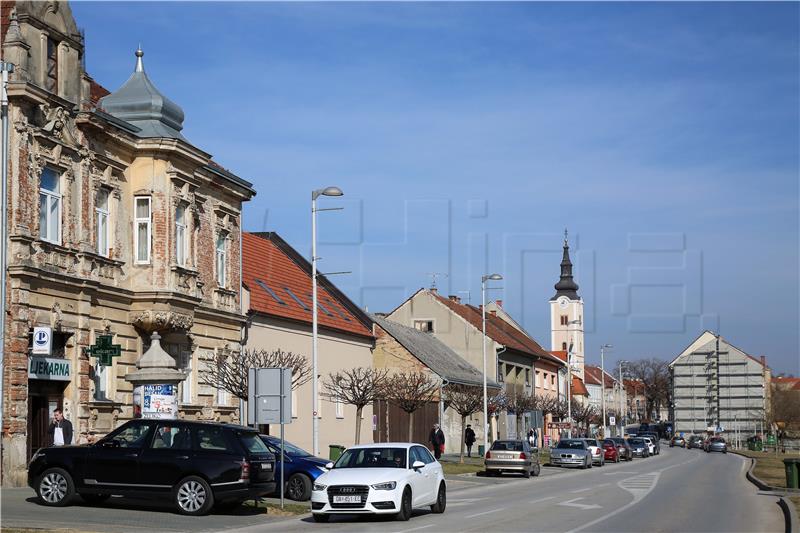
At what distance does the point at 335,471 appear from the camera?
21266mm

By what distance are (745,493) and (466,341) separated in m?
44.3

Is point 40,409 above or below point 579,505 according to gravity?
above

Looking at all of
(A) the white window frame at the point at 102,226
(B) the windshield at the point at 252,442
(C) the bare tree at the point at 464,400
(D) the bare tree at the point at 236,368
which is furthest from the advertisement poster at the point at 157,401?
(C) the bare tree at the point at 464,400

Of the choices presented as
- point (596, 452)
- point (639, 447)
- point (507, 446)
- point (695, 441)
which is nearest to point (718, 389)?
point (639, 447)

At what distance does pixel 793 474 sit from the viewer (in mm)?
31547

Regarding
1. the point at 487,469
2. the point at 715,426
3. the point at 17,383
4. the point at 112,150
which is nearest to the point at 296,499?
the point at 17,383

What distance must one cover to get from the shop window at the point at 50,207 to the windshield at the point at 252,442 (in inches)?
350

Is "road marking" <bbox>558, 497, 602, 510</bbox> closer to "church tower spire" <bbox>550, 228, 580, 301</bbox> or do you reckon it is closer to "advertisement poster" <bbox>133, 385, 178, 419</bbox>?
"advertisement poster" <bbox>133, 385, 178, 419</bbox>

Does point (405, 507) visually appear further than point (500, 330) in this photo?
No

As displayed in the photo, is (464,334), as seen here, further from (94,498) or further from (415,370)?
(94,498)

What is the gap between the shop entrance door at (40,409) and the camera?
26969mm

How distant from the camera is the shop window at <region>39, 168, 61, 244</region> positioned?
89.4ft

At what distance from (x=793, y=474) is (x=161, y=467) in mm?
19274

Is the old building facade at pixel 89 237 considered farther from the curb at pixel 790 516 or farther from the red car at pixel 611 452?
the red car at pixel 611 452
